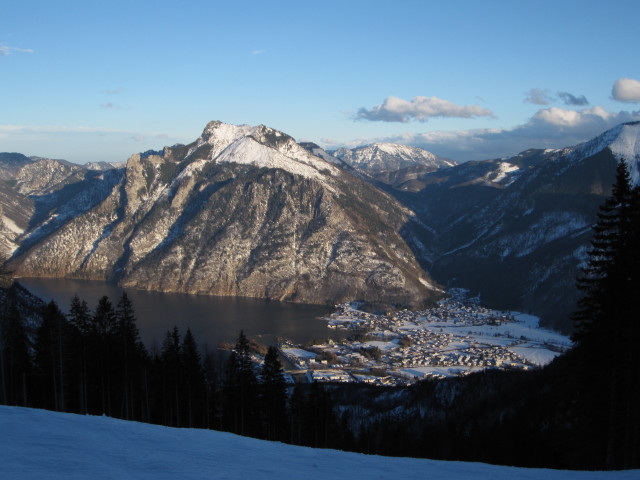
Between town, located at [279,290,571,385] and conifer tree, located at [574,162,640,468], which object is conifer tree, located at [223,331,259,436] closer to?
conifer tree, located at [574,162,640,468]

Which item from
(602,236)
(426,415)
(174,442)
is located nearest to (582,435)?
(602,236)

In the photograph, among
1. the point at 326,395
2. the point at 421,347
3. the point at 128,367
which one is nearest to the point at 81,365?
the point at 128,367

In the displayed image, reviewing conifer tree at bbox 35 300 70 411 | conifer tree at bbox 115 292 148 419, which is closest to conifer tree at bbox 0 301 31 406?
conifer tree at bbox 35 300 70 411

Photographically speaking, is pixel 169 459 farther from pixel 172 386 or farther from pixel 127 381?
pixel 172 386

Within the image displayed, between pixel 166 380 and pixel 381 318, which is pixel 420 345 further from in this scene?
pixel 166 380

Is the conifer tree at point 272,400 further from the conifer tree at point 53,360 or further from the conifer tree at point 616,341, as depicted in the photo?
the conifer tree at point 616,341
